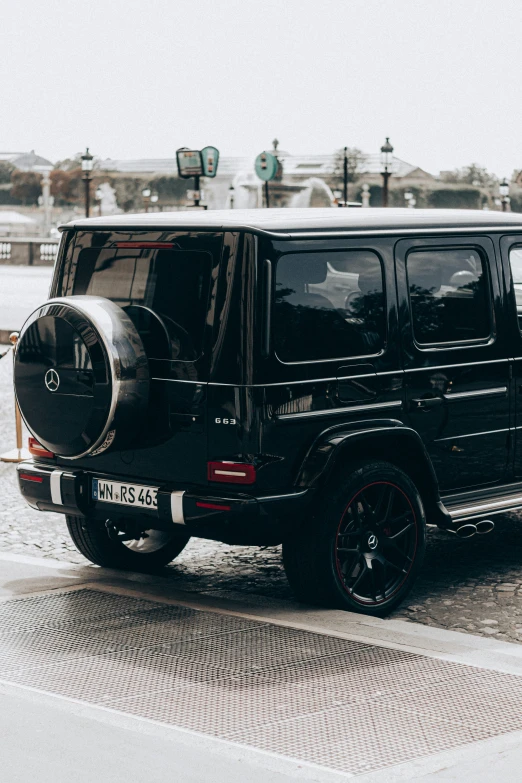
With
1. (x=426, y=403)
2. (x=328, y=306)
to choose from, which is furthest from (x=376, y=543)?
(x=328, y=306)

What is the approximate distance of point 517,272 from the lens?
7445 mm

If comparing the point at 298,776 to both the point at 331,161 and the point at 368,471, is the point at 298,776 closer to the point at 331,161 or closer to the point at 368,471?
the point at 368,471

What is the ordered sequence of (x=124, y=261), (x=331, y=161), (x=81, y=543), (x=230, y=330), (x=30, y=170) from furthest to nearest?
(x=30, y=170)
(x=331, y=161)
(x=81, y=543)
(x=124, y=261)
(x=230, y=330)

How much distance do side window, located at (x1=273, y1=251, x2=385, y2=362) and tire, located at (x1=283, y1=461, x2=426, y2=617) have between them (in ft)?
2.09

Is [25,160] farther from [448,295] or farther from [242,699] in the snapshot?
[242,699]

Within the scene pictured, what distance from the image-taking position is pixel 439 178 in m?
140

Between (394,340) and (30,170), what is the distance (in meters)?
150

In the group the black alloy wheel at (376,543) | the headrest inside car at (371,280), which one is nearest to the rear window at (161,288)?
the headrest inside car at (371,280)

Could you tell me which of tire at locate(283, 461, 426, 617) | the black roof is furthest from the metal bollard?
tire at locate(283, 461, 426, 617)

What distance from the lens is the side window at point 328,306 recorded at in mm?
6164

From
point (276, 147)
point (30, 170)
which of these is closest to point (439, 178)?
point (276, 147)

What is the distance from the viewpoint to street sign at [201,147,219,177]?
30.7 metres

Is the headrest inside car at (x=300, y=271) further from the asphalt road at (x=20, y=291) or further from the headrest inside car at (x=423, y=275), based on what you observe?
the asphalt road at (x=20, y=291)

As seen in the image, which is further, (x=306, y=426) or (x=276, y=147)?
(x=276, y=147)
